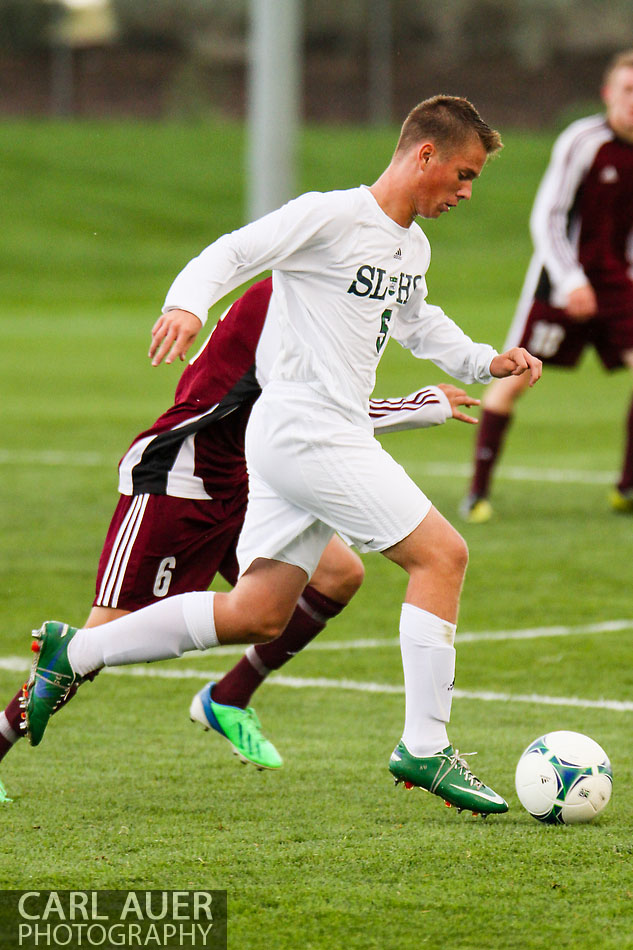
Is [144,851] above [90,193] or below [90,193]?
above

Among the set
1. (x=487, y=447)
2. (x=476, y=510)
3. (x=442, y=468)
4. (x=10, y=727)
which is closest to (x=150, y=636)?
(x=10, y=727)

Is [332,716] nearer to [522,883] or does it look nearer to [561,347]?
[522,883]

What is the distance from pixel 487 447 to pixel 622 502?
3.24ft

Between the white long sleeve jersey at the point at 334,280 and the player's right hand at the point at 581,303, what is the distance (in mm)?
4416

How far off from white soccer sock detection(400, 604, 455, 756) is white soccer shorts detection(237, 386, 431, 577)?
0.26 meters

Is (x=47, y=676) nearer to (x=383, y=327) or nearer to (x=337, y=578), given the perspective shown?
(x=337, y=578)

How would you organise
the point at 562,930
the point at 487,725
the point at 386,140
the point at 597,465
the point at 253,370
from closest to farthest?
the point at 562,930 < the point at 253,370 < the point at 487,725 < the point at 597,465 < the point at 386,140

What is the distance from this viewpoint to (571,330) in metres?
10.0

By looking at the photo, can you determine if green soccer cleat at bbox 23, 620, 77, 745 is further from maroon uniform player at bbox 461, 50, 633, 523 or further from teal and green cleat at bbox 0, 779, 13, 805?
maroon uniform player at bbox 461, 50, 633, 523

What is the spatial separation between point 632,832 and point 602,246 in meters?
6.31

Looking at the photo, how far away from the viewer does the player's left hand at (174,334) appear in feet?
13.4

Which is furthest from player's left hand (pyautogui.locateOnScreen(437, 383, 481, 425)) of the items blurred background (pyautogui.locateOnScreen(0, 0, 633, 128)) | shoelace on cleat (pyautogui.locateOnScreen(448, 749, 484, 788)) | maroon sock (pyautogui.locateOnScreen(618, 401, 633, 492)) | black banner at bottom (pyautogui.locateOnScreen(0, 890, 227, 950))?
blurred background (pyautogui.locateOnScreen(0, 0, 633, 128))

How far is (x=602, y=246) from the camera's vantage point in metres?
10.1

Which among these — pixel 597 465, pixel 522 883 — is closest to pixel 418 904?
pixel 522 883
